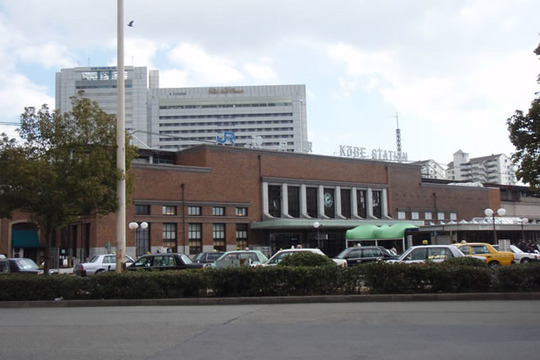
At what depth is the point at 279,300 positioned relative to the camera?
52.1 feet

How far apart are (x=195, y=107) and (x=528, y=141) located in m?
147

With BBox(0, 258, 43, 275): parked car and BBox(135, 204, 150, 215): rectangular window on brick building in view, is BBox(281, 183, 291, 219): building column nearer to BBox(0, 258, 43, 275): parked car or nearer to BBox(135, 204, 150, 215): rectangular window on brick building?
BBox(135, 204, 150, 215): rectangular window on brick building

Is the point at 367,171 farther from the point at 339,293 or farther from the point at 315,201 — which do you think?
the point at 339,293

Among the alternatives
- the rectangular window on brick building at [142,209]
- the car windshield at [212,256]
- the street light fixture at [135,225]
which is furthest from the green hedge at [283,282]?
the rectangular window on brick building at [142,209]

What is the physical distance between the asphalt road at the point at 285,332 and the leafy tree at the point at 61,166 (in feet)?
19.8

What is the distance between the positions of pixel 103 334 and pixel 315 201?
44244 millimetres

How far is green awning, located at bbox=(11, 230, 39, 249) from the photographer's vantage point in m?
45.8

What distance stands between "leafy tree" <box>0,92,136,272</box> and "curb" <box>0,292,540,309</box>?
432 centimetres

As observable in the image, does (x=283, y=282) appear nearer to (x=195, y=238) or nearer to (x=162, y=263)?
(x=162, y=263)

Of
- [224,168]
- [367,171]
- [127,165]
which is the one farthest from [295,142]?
[127,165]

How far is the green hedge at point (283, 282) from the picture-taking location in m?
15.8

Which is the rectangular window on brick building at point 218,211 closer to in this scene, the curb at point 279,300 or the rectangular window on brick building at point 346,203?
the rectangular window on brick building at point 346,203

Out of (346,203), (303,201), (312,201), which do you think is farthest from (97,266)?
(346,203)

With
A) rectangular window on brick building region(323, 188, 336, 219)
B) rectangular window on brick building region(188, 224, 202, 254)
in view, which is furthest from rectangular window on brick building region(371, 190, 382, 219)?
rectangular window on brick building region(188, 224, 202, 254)
